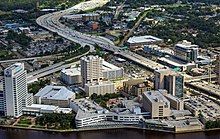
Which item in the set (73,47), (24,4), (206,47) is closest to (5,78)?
(73,47)

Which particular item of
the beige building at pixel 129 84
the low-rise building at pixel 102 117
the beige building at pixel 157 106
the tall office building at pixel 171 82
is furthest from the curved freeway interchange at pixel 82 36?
the low-rise building at pixel 102 117

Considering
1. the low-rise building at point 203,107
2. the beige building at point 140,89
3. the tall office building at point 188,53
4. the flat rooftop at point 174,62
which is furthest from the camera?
the tall office building at point 188,53

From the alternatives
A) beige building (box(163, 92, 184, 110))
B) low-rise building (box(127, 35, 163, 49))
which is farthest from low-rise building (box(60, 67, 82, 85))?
low-rise building (box(127, 35, 163, 49))

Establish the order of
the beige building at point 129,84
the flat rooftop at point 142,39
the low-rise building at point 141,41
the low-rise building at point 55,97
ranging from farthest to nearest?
the flat rooftop at point 142,39, the low-rise building at point 141,41, the beige building at point 129,84, the low-rise building at point 55,97

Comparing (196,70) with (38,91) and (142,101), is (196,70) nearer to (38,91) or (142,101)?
(142,101)

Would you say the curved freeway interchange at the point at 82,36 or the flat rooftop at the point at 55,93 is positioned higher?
the curved freeway interchange at the point at 82,36

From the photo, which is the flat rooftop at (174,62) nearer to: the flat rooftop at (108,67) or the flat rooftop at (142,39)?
the flat rooftop at (108,67)
